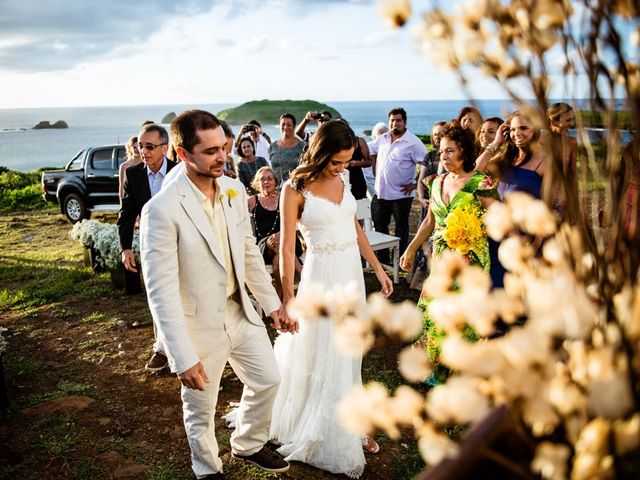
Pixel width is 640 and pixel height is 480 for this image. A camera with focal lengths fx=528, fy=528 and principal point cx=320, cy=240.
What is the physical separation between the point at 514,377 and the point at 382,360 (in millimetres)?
4151

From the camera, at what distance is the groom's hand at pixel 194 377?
256 centimetres

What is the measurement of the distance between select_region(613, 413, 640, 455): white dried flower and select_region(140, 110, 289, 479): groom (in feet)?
7.15

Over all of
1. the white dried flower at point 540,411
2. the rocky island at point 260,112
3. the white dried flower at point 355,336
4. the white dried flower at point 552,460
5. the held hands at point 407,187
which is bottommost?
the held hands at point 407,187

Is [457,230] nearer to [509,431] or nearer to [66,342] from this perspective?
[509,431]

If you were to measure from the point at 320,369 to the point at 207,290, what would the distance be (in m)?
1.00

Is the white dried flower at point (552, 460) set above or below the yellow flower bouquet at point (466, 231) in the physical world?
above

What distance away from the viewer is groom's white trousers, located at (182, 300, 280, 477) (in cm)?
284

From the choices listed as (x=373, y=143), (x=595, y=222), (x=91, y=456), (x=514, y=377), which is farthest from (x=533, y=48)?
(x=373, y=143)

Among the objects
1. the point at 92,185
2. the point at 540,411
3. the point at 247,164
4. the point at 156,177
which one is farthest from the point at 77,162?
the point at 540,411

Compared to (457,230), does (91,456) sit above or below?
below

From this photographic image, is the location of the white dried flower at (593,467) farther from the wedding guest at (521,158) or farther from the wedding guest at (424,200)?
the wedding guest at (424,200)

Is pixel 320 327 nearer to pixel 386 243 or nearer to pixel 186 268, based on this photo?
pixel 186 268

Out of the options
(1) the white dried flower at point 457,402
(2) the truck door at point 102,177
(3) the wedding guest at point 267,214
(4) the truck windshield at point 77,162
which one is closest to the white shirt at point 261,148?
(3) the wedding guest at point 267,214

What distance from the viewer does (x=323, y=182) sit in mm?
3455
